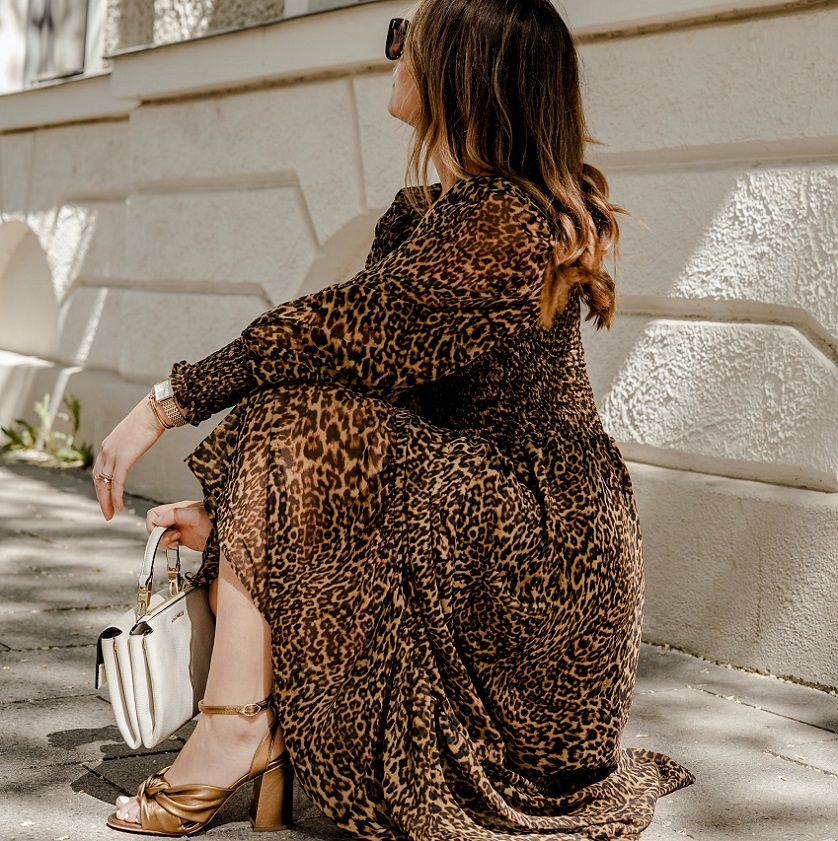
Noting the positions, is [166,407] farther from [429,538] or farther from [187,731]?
[187,731]

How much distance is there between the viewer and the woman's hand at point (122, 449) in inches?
91.0

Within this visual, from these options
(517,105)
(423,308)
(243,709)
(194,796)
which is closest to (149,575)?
(243,709)

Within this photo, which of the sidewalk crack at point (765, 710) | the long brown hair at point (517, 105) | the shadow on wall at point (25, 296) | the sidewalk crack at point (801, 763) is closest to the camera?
the long brown hair at point (517, 105)

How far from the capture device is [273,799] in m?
2.31

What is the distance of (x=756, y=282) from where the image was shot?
3594 mm

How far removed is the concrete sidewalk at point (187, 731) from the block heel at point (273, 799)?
3cm

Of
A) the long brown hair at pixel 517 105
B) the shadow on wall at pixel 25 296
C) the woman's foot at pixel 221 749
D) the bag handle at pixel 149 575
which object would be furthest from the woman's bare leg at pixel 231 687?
the shadow on wall at pixel 25 296

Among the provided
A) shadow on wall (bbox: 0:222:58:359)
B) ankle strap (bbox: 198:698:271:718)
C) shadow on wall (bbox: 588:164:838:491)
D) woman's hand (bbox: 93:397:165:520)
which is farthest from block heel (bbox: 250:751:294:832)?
shadow on wall (bbox: 0:222:58:359)

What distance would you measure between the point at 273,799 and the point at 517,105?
1.27 meters

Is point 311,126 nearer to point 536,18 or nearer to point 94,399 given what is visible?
point 94,399

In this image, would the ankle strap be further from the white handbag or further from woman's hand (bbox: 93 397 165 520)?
woman's hand (bbox: 93 397 165 520)

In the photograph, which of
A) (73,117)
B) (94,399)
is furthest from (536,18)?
(73,117)

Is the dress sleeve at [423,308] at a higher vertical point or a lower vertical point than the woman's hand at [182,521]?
higher

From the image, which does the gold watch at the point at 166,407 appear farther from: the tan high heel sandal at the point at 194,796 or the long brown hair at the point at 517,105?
the long brown hair at the point at 517,105
